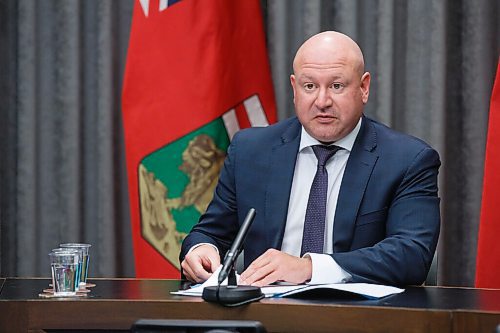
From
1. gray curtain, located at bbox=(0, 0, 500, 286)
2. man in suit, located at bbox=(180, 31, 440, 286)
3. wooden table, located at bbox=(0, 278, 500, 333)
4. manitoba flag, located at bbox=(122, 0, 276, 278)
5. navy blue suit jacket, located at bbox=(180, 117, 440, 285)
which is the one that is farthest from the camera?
gray curtain, located at bbox=(0, 0, 500, 286)

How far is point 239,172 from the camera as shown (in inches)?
Result: 111

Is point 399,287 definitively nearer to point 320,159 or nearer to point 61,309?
point 320,159

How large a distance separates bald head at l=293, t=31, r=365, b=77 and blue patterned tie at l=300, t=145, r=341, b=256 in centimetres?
Result: 31

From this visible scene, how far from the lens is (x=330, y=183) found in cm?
272

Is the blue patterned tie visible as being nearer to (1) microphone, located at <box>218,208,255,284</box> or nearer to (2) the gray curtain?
(1) microphone, located at <box>218,208,255,284</box>

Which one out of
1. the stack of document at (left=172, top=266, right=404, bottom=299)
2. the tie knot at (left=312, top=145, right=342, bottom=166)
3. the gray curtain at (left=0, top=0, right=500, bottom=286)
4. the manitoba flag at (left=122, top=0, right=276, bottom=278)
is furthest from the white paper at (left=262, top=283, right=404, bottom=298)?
the gray curtain at (left=0, top=0, right=500, bottom=286)

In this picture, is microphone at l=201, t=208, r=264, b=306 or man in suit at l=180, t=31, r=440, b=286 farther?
man in suit at l=180, t=31, r=440, b=286

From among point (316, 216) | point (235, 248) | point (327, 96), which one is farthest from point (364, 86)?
point (235, 248)

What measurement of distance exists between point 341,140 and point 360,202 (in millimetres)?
231

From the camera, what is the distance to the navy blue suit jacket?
2473 millimetres

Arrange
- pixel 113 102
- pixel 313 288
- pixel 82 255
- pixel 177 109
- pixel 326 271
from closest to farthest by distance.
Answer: pixel 313 288
pixel 82 255
pixel 326 271
pixel 177 109
pixel 113 102

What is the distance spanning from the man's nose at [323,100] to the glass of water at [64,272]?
2.90 feet

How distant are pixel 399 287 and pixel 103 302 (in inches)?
31.5

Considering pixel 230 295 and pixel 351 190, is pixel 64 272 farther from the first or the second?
pixel 351 190
